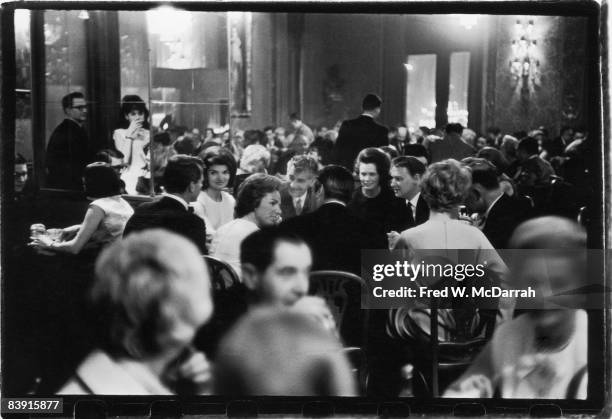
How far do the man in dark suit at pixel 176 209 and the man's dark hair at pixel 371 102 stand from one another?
26.8 inches

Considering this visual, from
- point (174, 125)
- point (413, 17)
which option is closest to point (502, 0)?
point (413, 17)

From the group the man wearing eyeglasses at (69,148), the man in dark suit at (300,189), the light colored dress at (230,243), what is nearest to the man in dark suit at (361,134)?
the man in dark suit at (300,189)

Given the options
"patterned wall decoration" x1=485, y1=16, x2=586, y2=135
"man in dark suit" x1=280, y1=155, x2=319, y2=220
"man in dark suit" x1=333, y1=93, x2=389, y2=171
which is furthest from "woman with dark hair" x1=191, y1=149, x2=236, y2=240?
"patterned wall decoration" x1=485, y1=16, x2=586, y2=135

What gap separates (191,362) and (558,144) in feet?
5.45

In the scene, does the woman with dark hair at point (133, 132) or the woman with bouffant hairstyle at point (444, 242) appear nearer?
the woman with dark hair at point (133, 132)

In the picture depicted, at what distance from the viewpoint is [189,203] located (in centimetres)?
383

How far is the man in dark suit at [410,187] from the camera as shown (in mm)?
3799

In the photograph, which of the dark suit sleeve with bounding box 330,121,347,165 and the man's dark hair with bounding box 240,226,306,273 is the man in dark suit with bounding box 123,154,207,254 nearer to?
the man's dark hair with bounding box 240,226,306,273

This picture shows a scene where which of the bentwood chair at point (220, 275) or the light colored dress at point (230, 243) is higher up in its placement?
the light colored dress at point (230, 243)

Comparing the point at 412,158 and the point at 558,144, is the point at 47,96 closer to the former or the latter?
the point at 412,158

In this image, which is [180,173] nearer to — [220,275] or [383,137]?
[220,275]

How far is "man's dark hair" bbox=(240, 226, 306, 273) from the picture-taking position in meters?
3.83

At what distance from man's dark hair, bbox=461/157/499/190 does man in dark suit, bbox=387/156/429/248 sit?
7.4 inches

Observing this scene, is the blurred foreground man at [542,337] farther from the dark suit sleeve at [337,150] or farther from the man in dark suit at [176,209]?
the man in dark suit at [176,209]
